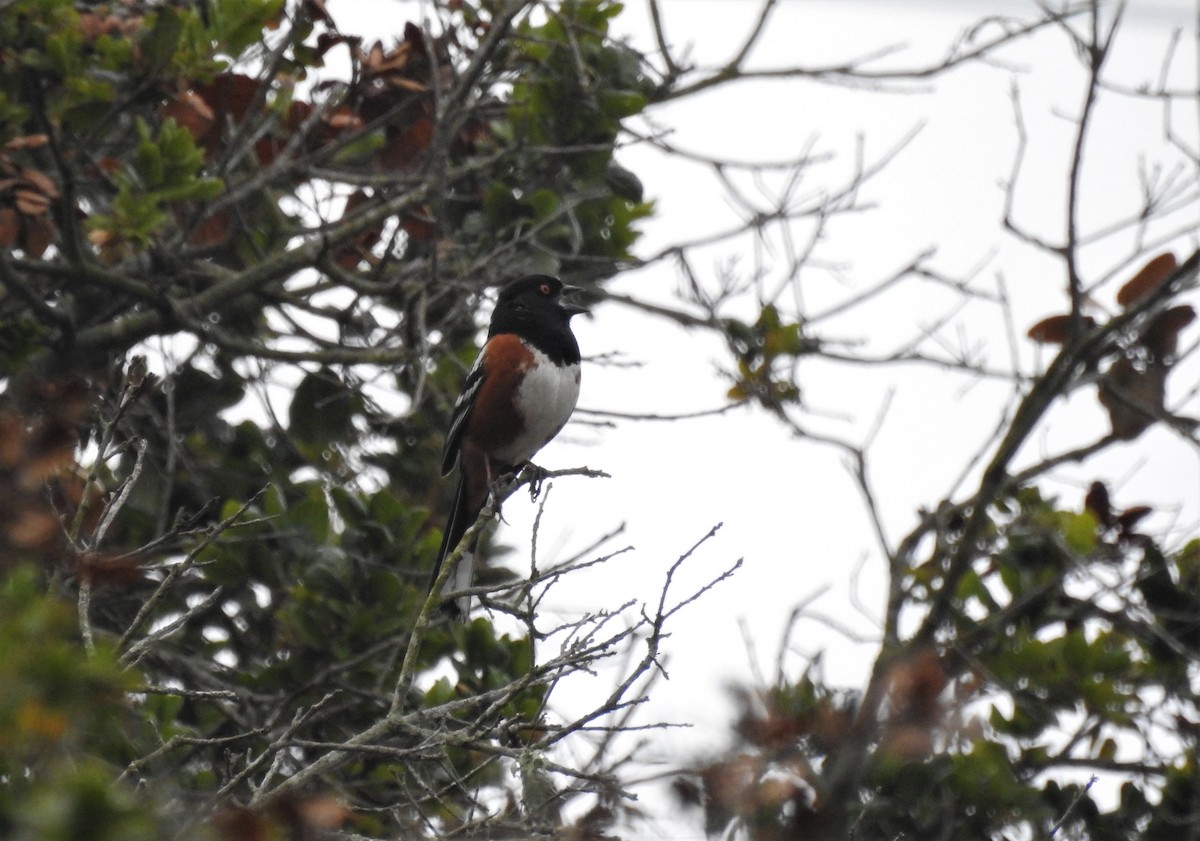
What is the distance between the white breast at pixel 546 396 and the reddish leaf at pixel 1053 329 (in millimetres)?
1471

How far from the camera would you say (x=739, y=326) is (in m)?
4.96

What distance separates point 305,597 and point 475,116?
1.61 meters

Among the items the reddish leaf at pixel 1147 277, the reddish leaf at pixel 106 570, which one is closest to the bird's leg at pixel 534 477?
the reddish leaf at pixel 1147 277

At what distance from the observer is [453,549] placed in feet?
14.4

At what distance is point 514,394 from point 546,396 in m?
0.11

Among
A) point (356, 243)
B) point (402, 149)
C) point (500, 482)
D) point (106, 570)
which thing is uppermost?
point (402, 149)

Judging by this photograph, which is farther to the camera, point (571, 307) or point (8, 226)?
point (571, 307)

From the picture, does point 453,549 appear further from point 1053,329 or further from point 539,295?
point 1053,329

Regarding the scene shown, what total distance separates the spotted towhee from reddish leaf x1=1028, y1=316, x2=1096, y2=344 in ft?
4.79

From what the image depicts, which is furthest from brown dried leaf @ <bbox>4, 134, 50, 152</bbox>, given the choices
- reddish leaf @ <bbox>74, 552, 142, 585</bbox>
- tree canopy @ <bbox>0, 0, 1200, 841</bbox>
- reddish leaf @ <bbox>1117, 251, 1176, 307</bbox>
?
reddish leaf @ <bbox>1117, 251, 1176, 307</bbox>

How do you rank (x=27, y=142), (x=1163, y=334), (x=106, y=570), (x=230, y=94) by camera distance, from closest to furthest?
(x=106, y=570) → (x=27, y=142) → (x=230, y=94) → (x=1163, y=334)

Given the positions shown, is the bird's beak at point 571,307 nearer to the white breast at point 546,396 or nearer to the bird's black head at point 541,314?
the bird's black head at point 541,314

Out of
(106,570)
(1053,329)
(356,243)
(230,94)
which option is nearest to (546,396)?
(356,243)

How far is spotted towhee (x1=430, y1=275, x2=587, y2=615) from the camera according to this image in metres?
4.80
